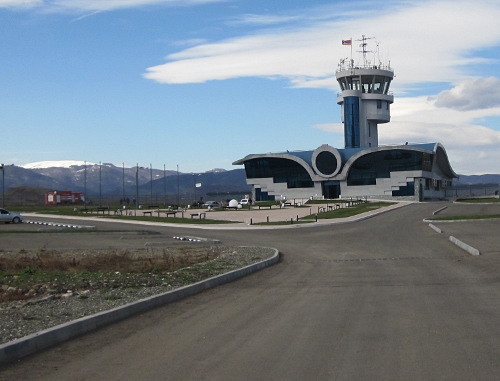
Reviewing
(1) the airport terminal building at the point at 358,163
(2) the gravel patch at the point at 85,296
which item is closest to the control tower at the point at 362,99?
(1) the airport terminal building at the point at 358,163

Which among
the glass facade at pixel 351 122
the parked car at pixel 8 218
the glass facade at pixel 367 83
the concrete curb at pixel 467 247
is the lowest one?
the concrete curb at pixel 467 247

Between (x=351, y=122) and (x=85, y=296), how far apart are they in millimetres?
117572

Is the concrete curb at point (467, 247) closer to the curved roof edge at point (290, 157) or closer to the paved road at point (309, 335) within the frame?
the paved road at point (309, 335)

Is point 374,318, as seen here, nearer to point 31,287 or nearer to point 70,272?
point 31,287

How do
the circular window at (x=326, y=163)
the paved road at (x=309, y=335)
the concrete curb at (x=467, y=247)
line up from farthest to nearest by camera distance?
1. the circular window at (x=326, y=163)
2. the concrete curb at (x=467, y=247)
3. the paved road at (x=309, y=335)

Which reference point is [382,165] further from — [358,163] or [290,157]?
[290,157]

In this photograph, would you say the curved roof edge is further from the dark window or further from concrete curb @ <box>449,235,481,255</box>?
concrete curb @ <box>449,235,481,255</box>

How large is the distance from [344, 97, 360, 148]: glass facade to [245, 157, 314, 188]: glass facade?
11787mm

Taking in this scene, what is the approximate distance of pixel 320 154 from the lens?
121312mm

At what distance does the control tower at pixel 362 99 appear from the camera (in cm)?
12500

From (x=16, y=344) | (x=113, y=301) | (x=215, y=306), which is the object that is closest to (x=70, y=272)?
(x=113, y=301)

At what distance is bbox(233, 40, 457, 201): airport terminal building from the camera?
382 ft

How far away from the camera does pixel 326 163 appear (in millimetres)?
121375

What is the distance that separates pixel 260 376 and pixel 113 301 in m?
6.38
